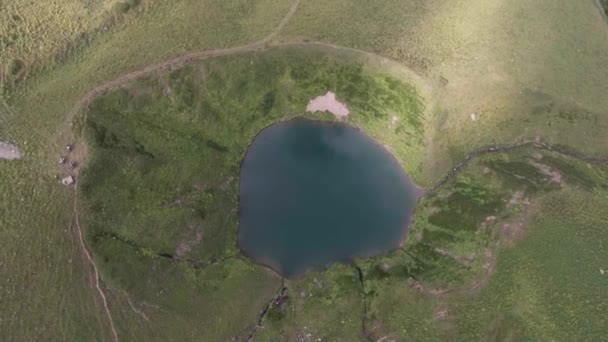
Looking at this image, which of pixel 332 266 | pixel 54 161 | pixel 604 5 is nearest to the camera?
pixel 54 161

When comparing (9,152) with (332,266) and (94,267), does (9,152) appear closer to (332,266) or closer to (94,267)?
(94,267)

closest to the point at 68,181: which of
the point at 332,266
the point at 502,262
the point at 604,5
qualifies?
the point at 332,266

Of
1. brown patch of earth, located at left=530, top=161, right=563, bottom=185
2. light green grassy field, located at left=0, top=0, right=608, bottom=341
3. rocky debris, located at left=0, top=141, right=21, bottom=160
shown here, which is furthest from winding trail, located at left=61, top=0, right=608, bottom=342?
rocky debris, located at left=0, top=141, right=21, bottom=160

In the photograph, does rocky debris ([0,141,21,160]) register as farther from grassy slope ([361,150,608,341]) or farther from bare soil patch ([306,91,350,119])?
grassy slope ([361,150,608,341])

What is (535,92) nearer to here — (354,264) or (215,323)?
(354,264)

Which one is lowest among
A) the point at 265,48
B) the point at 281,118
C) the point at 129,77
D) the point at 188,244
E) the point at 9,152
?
the point at 188,244

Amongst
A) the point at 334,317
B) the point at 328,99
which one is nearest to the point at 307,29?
the point at 328,99

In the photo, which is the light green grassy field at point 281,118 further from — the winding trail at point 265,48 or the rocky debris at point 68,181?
the rocky debris at point 68,181
